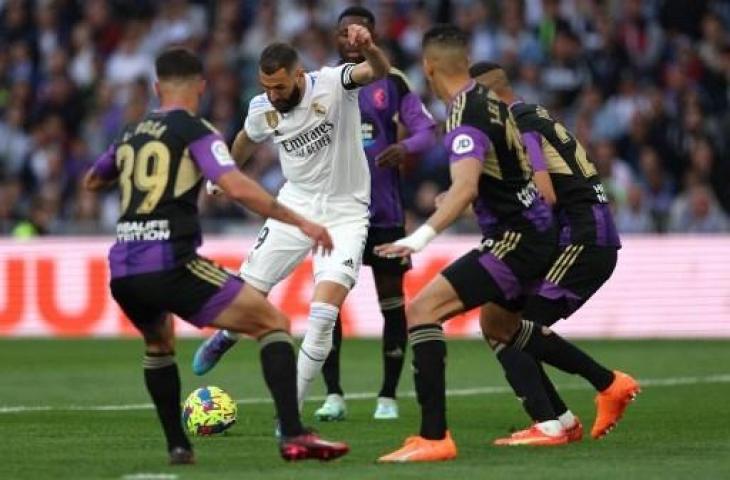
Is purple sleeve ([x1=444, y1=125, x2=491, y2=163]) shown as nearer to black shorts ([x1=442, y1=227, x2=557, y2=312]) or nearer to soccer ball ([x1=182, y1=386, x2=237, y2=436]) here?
black shorts ([x1=442, y1=227, x2=557, y2=312])

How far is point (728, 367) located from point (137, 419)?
6.83 m

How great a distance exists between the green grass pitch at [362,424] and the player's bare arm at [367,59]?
2299mm

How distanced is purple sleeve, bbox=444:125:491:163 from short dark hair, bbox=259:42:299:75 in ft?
5.62

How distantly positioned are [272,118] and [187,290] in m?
3.09

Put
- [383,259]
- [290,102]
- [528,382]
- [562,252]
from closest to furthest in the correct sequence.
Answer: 1. [528,382]
2. [562,252]
3. [290,102]
4. [383,259]

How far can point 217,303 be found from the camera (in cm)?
910

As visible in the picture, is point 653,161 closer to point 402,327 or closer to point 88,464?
point 402,327

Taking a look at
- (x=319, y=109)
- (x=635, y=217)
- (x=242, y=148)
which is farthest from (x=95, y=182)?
(x=635, y=217)

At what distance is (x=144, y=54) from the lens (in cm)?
2645

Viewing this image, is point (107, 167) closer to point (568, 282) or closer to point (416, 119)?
point (568, 282)

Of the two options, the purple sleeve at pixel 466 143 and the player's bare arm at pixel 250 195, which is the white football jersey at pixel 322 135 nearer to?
the purple sleeve at pixel 466 143

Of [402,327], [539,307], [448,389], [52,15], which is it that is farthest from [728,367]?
[52,15]

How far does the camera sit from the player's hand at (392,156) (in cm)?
1269

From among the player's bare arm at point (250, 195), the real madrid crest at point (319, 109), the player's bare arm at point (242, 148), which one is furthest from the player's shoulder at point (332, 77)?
the player's bare arm at point (250, 195)
